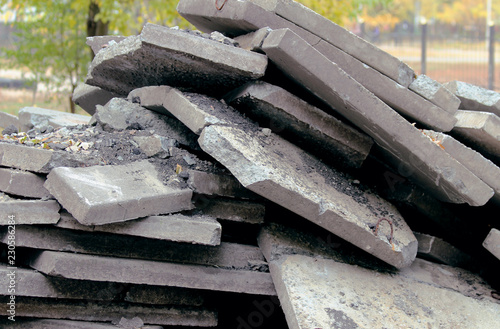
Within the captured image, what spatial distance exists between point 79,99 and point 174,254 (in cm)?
227

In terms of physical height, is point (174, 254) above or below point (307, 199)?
below

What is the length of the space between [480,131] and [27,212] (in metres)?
2.68

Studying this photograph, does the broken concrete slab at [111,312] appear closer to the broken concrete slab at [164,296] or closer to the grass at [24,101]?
the broken concrete slab at [164,296]

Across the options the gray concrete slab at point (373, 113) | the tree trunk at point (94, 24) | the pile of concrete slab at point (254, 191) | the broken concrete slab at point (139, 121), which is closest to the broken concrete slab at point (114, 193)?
the pile of concrete slab at point (254, 191)

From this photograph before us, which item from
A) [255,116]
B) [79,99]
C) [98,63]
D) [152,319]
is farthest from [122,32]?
[152,319]

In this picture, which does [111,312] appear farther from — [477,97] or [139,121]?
[477,97]

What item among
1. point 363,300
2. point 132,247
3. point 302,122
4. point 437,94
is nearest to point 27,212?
point 132,247

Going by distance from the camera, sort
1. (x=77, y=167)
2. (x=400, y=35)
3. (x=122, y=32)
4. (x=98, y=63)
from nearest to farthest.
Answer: (x=77, y=167)
(x=98, y=63)
(x=122, y=32)
(x=400, y=35)

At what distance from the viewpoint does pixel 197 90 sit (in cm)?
328

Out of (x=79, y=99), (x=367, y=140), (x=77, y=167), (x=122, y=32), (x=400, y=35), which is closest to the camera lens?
(x=77, y=167)

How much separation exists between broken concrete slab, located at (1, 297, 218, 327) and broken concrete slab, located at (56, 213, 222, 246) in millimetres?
480

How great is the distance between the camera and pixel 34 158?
2699mm

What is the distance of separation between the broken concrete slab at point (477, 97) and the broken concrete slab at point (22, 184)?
2826mm

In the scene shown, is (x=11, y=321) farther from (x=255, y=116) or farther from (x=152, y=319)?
(x=255, y=116)
